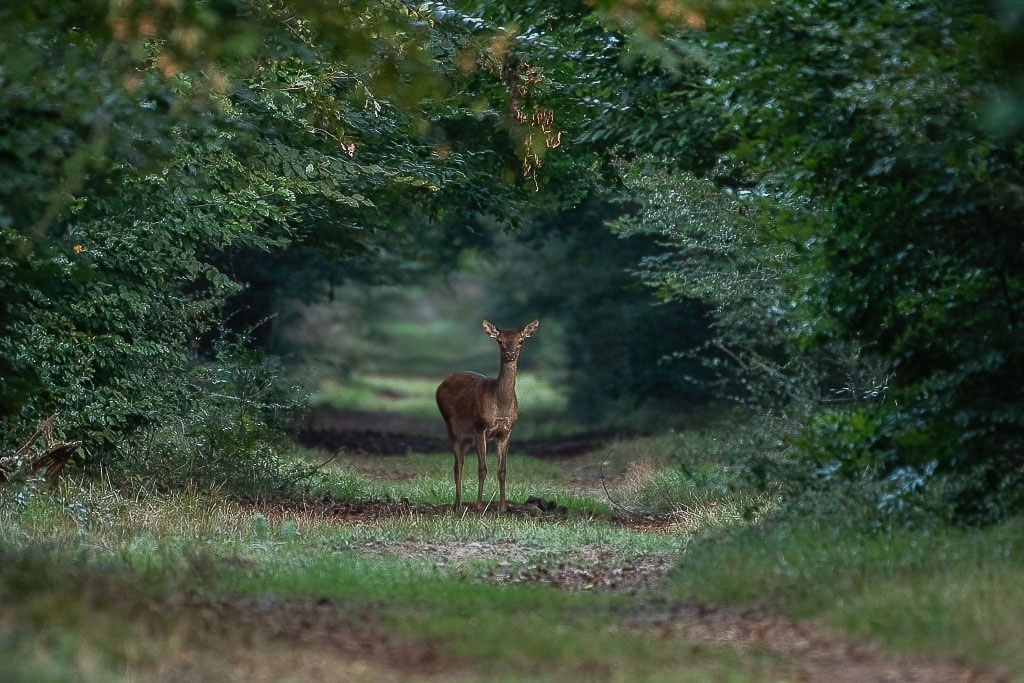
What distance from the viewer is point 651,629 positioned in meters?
8.18

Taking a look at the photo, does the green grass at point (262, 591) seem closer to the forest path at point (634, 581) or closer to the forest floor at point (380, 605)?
the forest floor at point (380, 605)

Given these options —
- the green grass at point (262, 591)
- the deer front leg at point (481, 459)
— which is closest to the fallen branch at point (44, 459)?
the green grass at point (262, 591)

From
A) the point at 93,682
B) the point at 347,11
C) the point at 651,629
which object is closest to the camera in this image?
the point at 93,682

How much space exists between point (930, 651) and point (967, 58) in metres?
4.19

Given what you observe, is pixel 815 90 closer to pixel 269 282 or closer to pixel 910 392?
pixel 910 392

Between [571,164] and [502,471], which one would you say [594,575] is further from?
[571,164]

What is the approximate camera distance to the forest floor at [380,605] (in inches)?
262

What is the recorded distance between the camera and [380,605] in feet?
28.8

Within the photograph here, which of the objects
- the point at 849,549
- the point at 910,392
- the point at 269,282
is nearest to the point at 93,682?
the point at 849,549

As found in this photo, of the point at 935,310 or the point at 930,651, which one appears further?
the point at 935,310

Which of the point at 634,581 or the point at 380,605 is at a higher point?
the point at 380,605

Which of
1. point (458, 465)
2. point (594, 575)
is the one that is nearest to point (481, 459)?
point (458, 465)

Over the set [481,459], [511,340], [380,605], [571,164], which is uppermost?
[571,164]

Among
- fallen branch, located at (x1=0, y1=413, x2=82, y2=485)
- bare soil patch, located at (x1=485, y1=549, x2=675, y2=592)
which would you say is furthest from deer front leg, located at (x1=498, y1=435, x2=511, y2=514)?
fallen branch, located at (x1=0, y1=413, x2=82, y2=485)
